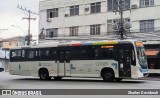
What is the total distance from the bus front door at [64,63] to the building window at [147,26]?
58.0 feet

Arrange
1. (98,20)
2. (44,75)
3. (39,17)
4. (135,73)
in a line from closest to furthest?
1. (135,73)
2. (44,75)
3. (98,20)
4. (39,17)

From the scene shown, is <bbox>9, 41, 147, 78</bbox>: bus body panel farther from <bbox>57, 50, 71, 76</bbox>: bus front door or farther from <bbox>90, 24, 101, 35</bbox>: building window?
<bbox>90, 24, 101, 35</bbox>: building window

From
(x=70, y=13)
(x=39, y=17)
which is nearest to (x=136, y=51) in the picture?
(x=70, y=13)

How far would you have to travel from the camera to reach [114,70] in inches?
950

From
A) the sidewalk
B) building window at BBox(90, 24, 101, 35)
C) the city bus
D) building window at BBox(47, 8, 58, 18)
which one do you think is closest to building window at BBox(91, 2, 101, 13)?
building window at BBox(90, 24, 101, 35)

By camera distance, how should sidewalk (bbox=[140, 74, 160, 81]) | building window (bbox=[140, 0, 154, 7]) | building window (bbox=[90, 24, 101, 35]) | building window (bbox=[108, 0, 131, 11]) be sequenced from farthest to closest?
building window (bbox=[90, 24, 101, 35]) < building window (bbox=[108, 0, 131, 11]) < building window (bbox=[140, 0, 154, 7]) < sidewalk (bbox=[140, 74, 160, 81])

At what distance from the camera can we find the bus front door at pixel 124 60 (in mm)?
23672

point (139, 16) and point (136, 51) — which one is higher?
point (139, 16)

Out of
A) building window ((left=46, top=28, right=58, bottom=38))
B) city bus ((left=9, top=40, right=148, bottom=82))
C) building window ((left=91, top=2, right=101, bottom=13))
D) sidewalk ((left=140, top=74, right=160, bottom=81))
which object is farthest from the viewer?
building window ((left=46, top=28, right=58, bottom=38))

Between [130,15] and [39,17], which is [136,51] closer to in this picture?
[130,15]

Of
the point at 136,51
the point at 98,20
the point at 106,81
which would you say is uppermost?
the point at 98,20

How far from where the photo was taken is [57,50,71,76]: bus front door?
2664cm

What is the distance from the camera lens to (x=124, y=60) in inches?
938

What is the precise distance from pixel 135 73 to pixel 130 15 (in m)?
21.6
